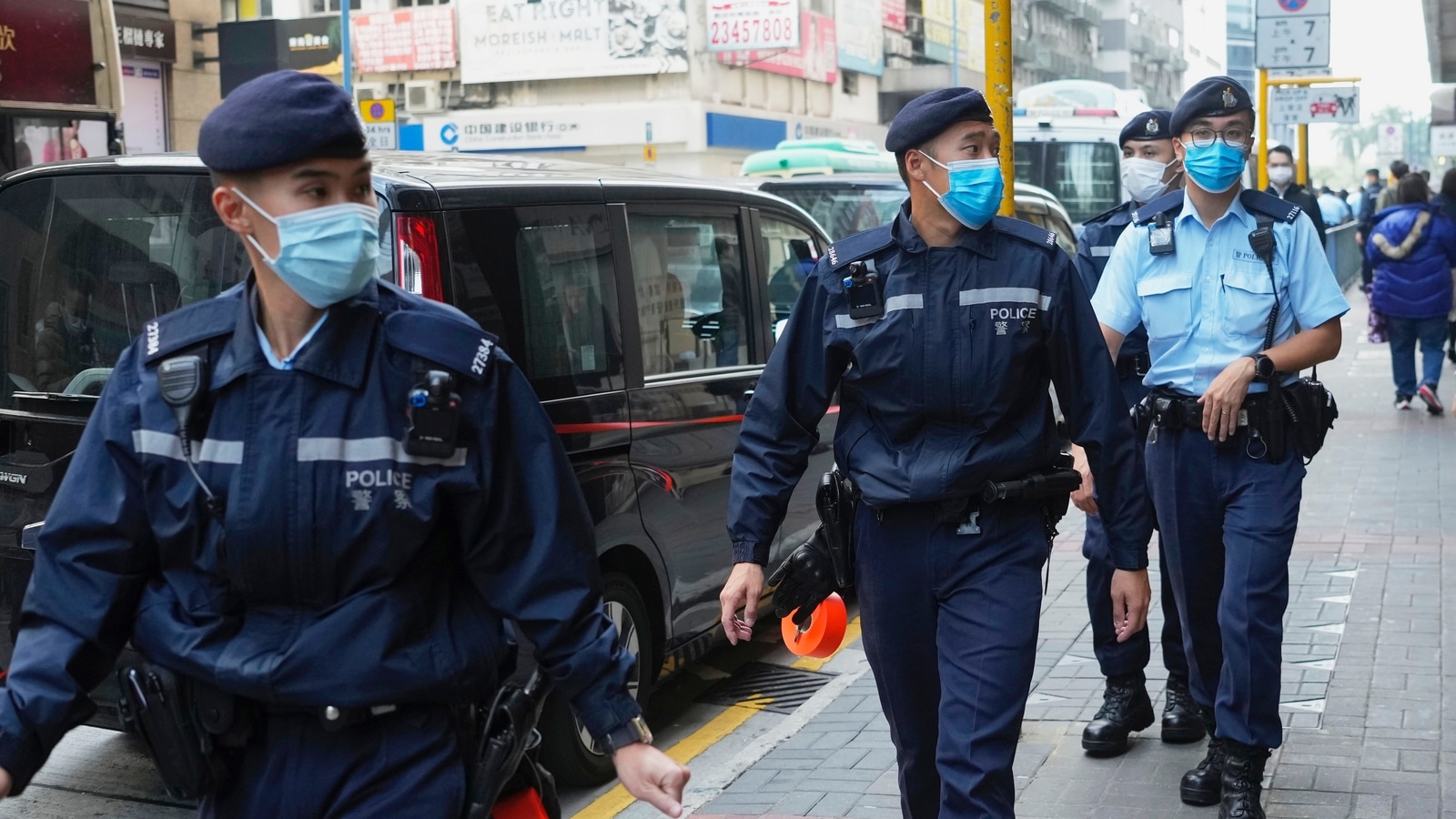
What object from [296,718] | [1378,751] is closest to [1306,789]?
[1378,751]

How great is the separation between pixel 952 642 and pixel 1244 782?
4.11 feet

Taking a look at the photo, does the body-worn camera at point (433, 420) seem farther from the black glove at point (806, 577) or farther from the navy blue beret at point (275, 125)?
the black glove at point (806, 577)

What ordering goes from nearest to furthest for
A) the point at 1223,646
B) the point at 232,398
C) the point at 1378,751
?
the point at 232,398
the point at 1223,646
the point at 1378,751

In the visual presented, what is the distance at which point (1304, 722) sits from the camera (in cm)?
532

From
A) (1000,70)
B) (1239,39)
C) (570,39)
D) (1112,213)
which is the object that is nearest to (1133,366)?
(1112,213)

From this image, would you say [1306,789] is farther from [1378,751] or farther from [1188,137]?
[1188,137]

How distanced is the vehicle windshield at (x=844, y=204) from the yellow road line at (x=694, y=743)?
536 cm

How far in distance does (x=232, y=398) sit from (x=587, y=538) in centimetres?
57

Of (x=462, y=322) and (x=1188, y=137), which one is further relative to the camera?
(x=1188, y=137)

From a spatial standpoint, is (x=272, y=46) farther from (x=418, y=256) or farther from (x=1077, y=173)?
(x=418, y=256)

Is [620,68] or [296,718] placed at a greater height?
[620,68]

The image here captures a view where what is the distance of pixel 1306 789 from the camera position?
468 cm

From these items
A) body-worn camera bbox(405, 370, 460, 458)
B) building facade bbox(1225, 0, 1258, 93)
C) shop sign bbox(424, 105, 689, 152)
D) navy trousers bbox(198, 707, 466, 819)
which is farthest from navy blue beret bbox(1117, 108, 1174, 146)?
building facade bbox(1225, 0, 1258, 93)

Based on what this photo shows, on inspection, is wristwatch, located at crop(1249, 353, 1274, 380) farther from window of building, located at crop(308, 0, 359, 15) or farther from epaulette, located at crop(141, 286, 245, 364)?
window of building, located at crop(308, 0, 359, 15)
